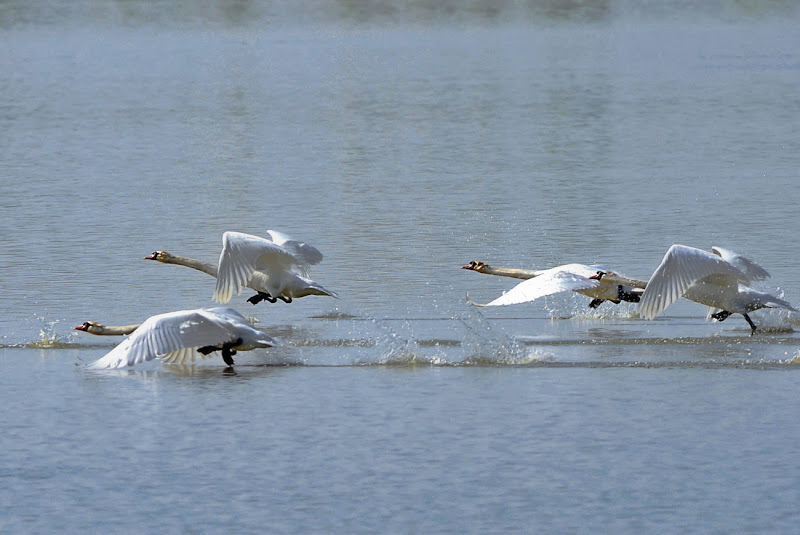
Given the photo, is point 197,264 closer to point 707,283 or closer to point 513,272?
point 513,272

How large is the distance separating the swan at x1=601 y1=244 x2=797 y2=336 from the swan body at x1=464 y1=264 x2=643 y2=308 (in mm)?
188

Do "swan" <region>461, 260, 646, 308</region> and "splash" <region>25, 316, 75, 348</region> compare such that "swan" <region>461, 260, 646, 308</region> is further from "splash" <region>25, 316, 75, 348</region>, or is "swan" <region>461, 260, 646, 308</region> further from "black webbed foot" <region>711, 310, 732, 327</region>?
"splash" <region>25, 316, 75, 348</region>

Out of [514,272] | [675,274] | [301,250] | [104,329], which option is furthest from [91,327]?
[675,274]

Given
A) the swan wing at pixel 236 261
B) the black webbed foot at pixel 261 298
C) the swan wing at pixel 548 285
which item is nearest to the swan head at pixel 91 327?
the swan wing at pixel 236 261

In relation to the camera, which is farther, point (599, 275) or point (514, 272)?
point (514, 272)

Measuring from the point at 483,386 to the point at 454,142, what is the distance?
17.8 m

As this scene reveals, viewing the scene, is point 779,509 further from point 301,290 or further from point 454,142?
point 454,142

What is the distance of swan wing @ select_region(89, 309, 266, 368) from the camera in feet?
39.1

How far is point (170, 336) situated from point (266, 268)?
331cm

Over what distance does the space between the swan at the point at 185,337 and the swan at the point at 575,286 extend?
2378 millimetres

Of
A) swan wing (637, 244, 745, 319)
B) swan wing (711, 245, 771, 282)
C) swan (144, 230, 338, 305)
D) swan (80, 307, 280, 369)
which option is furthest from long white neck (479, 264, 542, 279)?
swan (80, 307, 280, 369)

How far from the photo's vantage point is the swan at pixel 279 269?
15.2 meters

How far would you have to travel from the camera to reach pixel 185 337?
12.0 metres

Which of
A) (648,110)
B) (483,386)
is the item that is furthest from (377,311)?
(648,110)
